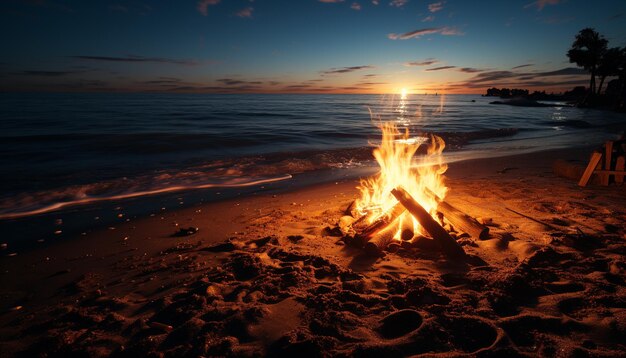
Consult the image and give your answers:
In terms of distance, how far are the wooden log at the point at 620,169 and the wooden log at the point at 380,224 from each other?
289 inches

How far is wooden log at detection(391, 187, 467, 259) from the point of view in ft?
16.3

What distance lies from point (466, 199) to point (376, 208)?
314 cm

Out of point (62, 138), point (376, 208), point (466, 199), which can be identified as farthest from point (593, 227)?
point (62, 138)

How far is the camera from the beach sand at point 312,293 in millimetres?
3131

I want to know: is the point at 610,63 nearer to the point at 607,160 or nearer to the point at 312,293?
the point at 607,160

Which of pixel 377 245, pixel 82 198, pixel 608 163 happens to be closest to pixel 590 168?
pixel 608 163

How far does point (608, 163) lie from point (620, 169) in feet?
1.00

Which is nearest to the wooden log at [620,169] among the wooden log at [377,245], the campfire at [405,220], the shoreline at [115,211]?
the campfire at [405,220]

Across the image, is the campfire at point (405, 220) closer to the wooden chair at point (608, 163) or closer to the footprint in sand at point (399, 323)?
the footprint in sand at point (399, 323)

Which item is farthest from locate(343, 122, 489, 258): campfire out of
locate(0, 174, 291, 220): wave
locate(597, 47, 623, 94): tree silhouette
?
locate(597, 47, 623, 94): tree silhouette

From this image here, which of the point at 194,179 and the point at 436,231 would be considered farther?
the point at 194,179

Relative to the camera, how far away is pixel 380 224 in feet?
18.5

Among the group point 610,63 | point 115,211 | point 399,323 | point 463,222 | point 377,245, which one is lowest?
point 115,211

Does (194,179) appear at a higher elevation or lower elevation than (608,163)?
lower
